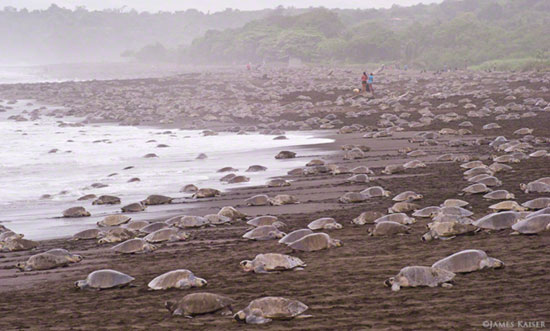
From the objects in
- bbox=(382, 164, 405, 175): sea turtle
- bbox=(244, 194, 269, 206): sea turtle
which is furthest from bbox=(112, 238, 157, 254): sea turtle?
bbox=(382, 164, 405, 175): sea turtle

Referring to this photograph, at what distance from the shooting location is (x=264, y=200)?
988 centimetres

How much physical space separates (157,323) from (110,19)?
561ft

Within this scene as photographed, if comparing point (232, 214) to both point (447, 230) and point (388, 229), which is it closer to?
point (388, 229)

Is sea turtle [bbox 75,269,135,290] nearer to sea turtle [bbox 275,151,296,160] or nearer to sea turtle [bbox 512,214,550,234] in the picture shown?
sea turtle [bbox 512,214,550,234]

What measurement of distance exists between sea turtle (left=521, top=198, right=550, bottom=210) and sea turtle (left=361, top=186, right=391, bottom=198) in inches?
87.0

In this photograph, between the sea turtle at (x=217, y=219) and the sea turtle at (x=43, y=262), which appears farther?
the sea turtle at (x=217, y=219)

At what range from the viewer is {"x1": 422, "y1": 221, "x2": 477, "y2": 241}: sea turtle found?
692 centimetres

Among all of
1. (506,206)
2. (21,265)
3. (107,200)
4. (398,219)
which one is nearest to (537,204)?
(506,206)

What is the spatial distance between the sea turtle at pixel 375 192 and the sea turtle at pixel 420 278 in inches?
171

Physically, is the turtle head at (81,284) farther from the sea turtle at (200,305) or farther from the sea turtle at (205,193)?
the sea turtle at (205,193)

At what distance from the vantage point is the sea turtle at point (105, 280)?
19.9 ft

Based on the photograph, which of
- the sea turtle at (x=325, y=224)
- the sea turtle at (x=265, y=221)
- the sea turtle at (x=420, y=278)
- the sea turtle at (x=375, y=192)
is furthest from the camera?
the sea turtle at (x=375, y=192)

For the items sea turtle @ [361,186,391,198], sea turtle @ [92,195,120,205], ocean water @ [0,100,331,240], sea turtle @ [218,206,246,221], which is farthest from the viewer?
sea turtle @ [92,195,120,205]

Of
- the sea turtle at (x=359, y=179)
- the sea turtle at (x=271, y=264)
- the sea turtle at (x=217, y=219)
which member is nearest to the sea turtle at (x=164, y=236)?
the sea turtle at (x=217, y=219)
